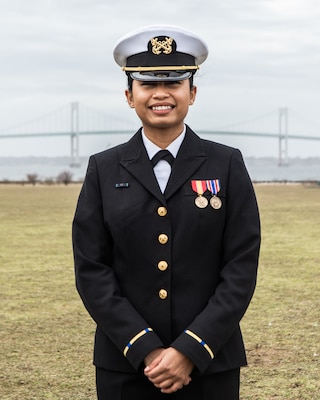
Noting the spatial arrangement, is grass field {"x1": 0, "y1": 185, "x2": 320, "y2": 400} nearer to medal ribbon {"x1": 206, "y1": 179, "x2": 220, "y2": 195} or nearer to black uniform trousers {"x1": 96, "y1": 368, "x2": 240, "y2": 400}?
black uniform trousers {"x1": 96, "y1": 368, "x2": 240, "y2": 400}

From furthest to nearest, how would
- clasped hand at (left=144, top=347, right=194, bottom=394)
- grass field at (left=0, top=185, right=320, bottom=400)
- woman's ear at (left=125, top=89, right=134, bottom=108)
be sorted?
1. grass field at (left=0, top=185, right=320, bottom=400)
2. woman's ear at (left=125, top=89, right=134, bottom=108)
3. clasped hand at (left=144, top=347, right=194, bottom=394)

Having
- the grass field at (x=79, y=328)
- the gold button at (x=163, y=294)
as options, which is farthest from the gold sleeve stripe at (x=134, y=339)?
the grass field at (x=79, y=328)

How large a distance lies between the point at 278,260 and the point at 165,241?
23.0ft

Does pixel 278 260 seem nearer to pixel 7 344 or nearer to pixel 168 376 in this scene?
pixel 7 344

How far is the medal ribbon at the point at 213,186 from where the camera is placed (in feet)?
7.13

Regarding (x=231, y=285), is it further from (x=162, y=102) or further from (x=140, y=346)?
(x=162, y=102)

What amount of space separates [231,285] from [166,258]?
0.19 m

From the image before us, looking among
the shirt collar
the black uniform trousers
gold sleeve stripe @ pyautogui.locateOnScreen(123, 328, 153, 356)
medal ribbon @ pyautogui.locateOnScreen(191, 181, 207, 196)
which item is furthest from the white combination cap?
the black uniform trousers

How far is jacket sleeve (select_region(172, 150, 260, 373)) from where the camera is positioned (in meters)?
2.08

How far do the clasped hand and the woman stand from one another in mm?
18

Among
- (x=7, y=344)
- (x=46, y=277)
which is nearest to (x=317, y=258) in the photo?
(x=46, y=277)

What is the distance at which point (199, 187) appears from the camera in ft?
7.14

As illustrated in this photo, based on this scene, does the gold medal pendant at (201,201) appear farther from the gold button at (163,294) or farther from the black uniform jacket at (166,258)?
the gold button at (163,294)

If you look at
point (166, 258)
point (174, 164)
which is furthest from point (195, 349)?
point (174, 164)
